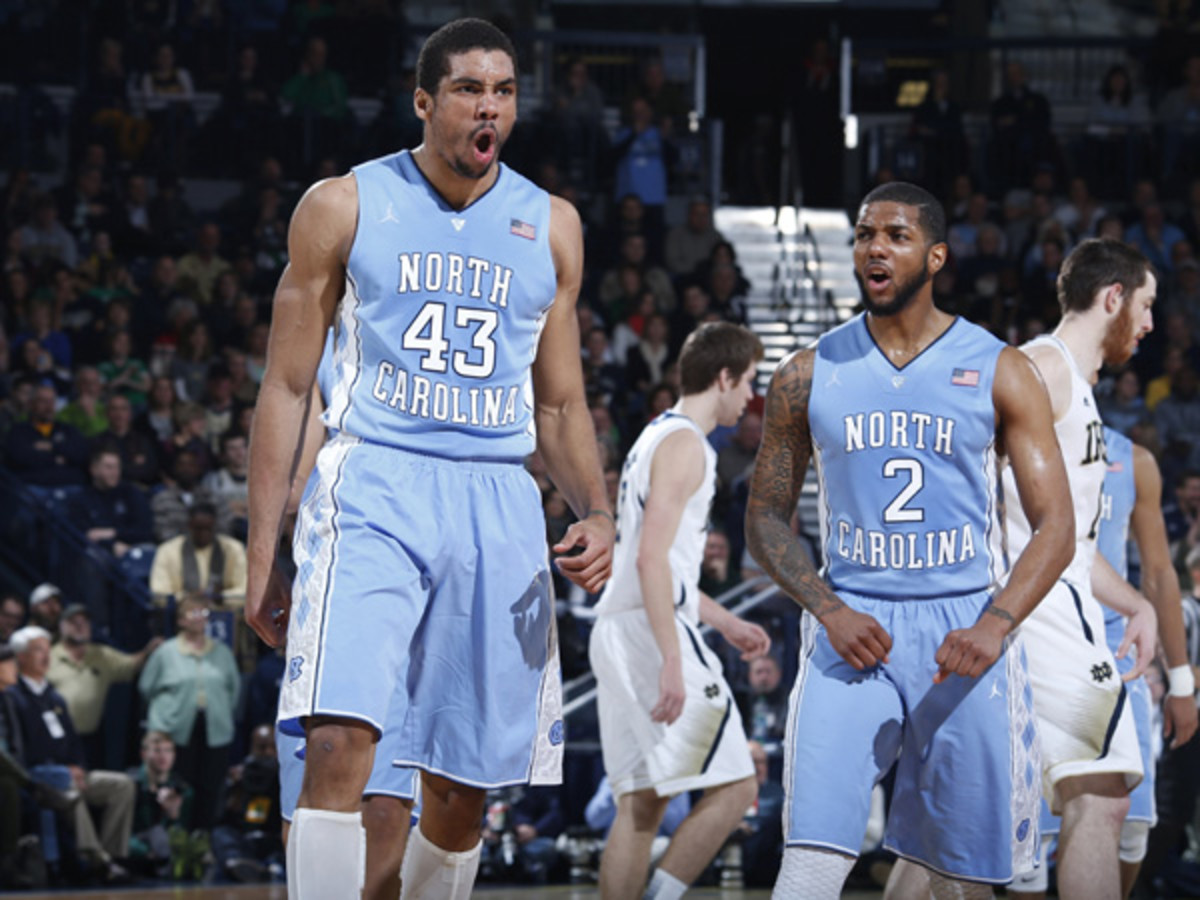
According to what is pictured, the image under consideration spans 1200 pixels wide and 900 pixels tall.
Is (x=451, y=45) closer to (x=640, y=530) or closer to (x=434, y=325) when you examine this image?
(x=434, y=325)

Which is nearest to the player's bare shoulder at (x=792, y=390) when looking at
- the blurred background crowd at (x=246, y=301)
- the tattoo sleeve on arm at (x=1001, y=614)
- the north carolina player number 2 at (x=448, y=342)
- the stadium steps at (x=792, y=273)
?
the tattoo sleeve on arm at (x=1001, y=614)

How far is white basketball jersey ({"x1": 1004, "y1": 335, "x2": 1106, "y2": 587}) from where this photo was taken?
6.38 m

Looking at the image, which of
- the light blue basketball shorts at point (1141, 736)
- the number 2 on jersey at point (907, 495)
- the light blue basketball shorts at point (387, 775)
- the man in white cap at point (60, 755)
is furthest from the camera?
the man in white cap at point (60, 755)

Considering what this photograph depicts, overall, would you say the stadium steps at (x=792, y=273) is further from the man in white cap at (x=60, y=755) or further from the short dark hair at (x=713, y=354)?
the short dark hair at (x=713, y=354)

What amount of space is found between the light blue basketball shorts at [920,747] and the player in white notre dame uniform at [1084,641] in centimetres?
116

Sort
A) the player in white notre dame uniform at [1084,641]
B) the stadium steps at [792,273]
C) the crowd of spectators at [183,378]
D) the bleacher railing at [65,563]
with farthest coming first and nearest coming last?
the stadium steps at [792,273]
the bleacher railing at [65,563]
the crowd of spectators at [183,378]
the player in white notre dame uniform at [1084,641]

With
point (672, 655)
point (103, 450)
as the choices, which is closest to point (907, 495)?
point (672, 655)

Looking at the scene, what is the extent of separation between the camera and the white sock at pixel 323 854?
13.8 ft

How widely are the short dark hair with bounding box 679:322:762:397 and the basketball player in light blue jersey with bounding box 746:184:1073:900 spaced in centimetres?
218

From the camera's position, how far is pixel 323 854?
420cm

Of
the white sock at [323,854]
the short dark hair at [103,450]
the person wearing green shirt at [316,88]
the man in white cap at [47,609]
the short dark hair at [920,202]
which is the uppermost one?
the person wearing green shirt at [316,88]

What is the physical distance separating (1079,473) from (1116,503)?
696 millimetres

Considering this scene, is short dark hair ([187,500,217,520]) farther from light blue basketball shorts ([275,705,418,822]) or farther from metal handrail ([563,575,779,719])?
light blue basketball shorts ([275,705,418,822])

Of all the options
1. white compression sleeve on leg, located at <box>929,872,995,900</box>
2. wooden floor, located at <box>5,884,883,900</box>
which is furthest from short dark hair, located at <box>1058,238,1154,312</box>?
wooden floor, located at <box>5,884,883,900</box>
